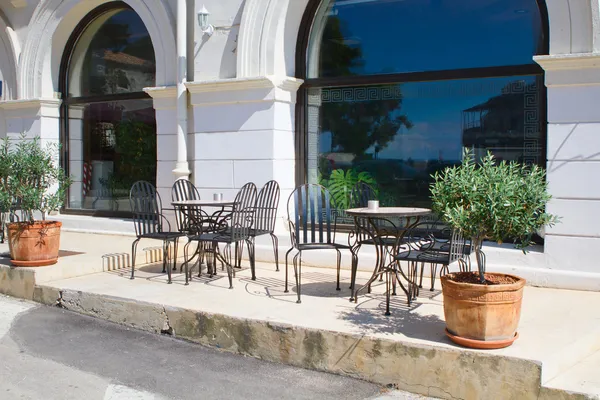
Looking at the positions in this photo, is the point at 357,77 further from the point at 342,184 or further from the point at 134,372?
the point at 134,372

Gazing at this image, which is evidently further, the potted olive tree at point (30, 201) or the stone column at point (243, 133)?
the stone column at point (243, 133)

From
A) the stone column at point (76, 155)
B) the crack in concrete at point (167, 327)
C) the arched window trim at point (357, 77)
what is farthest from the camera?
the stone column at point (76, 155)

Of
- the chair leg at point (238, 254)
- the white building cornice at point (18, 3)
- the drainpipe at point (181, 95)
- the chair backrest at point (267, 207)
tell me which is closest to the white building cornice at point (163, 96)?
the drainpipe at point (181, 95)

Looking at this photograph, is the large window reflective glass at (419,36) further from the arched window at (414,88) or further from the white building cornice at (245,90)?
the white building cornice at (245,90)

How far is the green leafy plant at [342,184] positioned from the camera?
7570 mm

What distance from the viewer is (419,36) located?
280 inches

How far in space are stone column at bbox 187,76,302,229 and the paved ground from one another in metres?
2.83

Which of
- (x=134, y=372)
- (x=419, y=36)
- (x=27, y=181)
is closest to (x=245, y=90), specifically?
(x=419, y=36)

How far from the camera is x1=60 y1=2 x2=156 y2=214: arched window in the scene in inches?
372

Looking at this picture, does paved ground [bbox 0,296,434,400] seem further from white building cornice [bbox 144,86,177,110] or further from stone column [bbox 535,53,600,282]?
white building cornice [bbox 144,86,177,110]

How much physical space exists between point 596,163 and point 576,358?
226 centimetres

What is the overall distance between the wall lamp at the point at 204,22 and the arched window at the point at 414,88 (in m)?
1.19

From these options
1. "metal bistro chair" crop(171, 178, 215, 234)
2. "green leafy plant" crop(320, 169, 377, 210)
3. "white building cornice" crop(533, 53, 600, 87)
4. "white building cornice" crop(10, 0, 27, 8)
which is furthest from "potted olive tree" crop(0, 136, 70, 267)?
"white building cornice" crop(533, 53, 600, 87)

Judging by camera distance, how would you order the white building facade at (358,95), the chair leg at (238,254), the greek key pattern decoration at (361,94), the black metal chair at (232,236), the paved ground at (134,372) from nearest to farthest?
the paved ground at (134,372)
the white building facade at (358,95)
the black metal chair at (232,236)
the chair leg at (238,254)
the greek key pattern decoration at (361,94)
